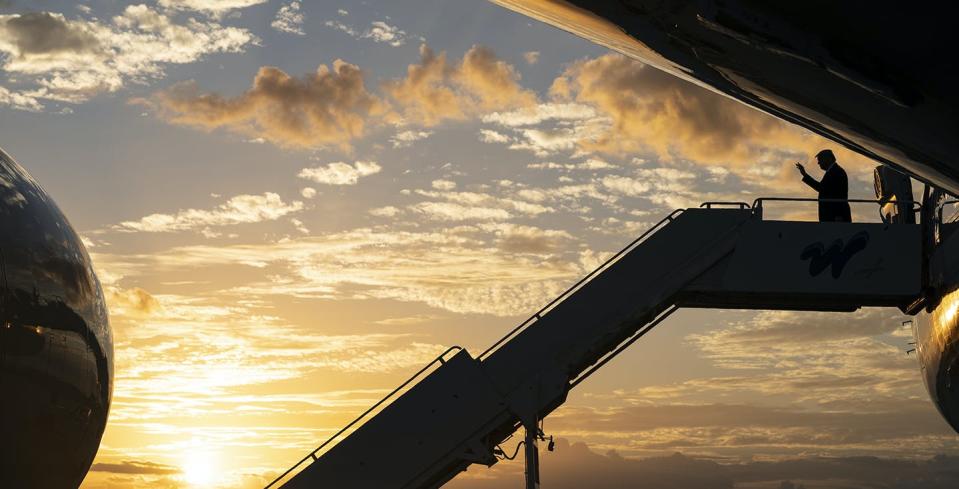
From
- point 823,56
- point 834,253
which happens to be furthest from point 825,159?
point 823,56

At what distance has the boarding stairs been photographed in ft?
71.2

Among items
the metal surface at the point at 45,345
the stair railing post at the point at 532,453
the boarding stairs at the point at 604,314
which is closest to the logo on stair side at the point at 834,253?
the boarding stairs at the point at 604,314

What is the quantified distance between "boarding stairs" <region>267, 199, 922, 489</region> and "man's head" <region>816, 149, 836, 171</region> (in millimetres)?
2347

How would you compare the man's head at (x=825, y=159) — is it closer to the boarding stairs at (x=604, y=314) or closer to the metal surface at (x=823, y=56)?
the boarding stairs at (x=604, y=314)

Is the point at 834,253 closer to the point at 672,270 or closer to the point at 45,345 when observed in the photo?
the point at 672,270

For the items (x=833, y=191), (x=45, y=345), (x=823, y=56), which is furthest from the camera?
(x=833, y=191)

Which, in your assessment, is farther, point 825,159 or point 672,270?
point 825,159

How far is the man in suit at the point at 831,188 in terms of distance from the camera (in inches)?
924

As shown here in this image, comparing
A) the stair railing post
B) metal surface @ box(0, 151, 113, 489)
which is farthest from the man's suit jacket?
metal surface @ box(0, 151, 113, 489)

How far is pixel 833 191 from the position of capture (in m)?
23.9

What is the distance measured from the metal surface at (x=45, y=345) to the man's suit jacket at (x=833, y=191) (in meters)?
16.0

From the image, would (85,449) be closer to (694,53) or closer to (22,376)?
(22,376)

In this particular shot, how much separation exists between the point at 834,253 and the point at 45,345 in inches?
642

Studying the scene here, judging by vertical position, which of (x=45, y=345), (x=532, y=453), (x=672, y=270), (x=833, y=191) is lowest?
(x=532, y=453)
